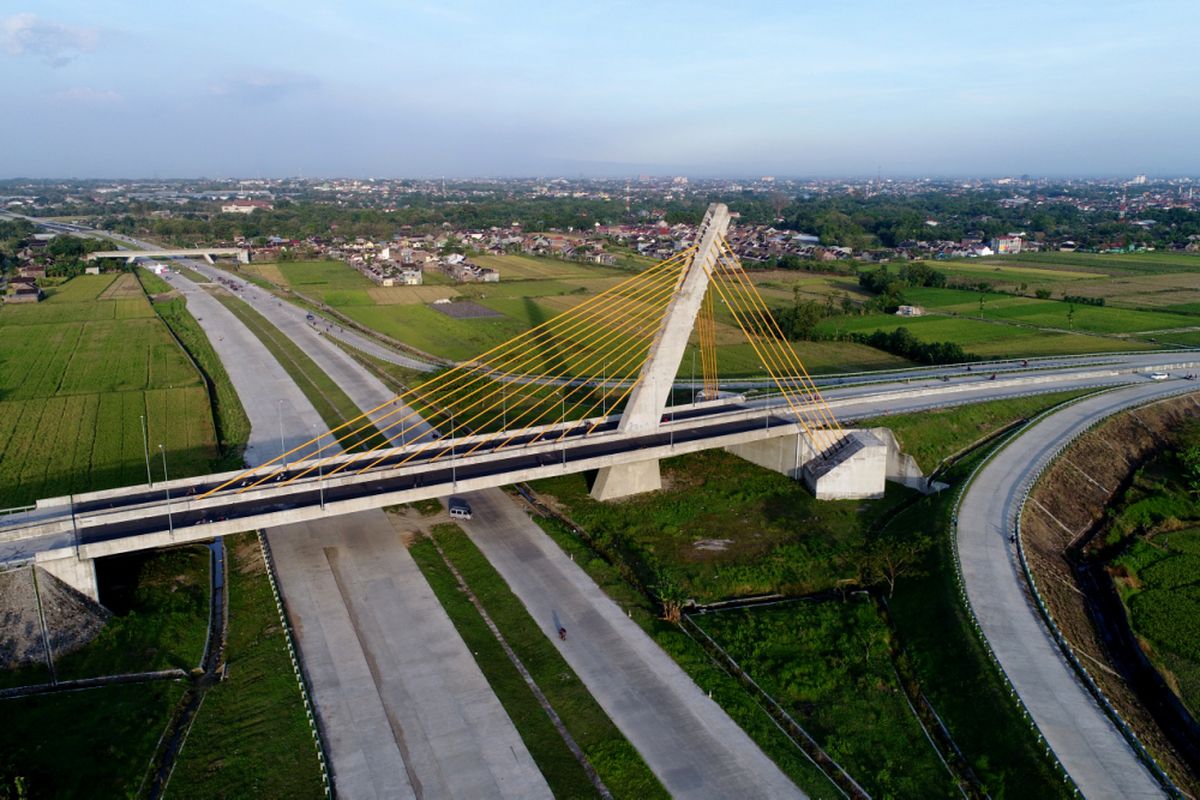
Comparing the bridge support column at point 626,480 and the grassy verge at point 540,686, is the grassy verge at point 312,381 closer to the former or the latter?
the grassy verge at point 540,686

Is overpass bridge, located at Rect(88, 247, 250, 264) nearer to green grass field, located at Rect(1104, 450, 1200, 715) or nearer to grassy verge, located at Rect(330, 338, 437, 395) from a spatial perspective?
grassy verge, located at Rect(330, 338, 437, 395)

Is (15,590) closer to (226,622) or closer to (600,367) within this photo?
(226,622)

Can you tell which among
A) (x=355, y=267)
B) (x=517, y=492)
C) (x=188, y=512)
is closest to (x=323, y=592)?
(x=188, y=512)

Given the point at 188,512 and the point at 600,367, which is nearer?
the point at 188,512

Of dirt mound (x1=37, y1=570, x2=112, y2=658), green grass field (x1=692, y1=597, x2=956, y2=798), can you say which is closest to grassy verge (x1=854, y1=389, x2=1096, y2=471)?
green grass field (x1=692, y1=597, x2=956, y2=798)

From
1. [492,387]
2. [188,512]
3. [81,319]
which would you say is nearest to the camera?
[188,512]

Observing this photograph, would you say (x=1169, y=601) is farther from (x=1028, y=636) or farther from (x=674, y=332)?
(x=674, y=332)

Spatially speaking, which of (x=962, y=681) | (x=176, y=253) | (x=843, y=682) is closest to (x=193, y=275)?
(x=176, y=253)

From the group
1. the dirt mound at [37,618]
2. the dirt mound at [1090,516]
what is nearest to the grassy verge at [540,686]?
the dirt mound at [37,618]
